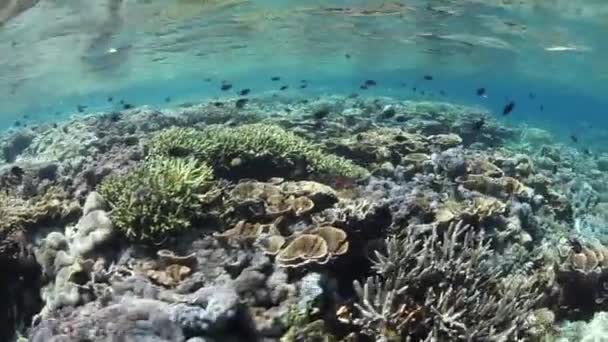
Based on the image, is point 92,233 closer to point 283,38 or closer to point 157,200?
point 157,200

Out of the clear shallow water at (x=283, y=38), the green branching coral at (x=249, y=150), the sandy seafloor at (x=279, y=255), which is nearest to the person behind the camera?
the sandy seafloor at (x=279, y=255)

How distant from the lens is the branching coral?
5.09 m

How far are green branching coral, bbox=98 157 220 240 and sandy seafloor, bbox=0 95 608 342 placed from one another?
0.02 metres

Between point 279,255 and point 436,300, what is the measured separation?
1.72 m

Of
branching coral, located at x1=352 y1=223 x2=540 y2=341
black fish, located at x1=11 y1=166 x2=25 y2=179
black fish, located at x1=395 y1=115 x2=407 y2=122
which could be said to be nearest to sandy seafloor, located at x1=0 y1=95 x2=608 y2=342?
branching coral, located at x1=352 y1=223 x2=540 y2=341

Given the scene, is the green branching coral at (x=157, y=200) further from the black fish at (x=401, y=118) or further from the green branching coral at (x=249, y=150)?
the black fish at (x=401, y=118)

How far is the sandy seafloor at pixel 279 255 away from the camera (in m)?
5.23

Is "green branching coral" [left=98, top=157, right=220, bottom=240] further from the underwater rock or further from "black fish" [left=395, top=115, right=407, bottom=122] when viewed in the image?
"black fish" [left=395, top=115, right=407, bottom=122]

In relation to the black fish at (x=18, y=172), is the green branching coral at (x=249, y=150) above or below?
above

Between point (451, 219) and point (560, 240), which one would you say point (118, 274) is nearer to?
point (451, 219)

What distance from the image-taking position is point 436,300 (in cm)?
542

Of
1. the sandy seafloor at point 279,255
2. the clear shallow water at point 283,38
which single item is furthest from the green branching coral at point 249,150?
the clear shallow water at point 283,38

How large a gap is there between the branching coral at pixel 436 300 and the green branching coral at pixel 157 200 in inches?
101

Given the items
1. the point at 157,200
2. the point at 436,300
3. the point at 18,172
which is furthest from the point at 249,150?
the point at 18,172
